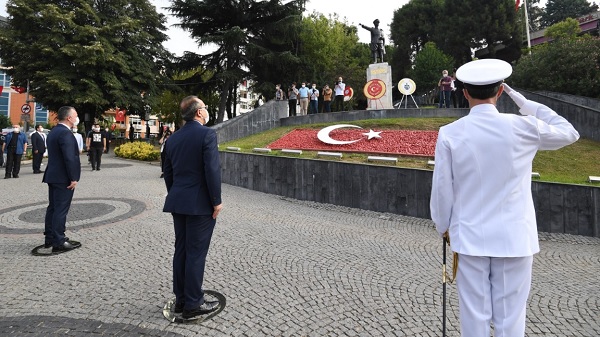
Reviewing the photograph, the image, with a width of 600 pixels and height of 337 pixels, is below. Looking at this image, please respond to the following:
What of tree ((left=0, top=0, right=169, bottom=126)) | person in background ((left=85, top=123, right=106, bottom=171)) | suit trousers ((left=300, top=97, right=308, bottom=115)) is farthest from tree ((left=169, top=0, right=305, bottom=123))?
person in background ((left=85, top=123, right=106, bottom=171))

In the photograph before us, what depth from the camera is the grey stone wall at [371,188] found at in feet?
22.3

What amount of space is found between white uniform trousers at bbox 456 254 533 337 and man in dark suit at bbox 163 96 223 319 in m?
2.28

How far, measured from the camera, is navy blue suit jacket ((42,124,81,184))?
17.3 feet

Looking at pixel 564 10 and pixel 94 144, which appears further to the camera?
pixel 564 10

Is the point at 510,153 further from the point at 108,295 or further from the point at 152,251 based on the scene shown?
the point at 152,251

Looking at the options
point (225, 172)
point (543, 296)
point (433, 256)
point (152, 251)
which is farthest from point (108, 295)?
point (225, 172)

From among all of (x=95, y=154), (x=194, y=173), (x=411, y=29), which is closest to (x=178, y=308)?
(x=194, y=173)

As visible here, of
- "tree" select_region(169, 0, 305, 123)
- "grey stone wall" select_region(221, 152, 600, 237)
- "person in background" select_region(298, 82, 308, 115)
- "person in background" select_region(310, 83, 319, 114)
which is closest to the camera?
"grey stone wall" select_region(221, 152, 600, 237)

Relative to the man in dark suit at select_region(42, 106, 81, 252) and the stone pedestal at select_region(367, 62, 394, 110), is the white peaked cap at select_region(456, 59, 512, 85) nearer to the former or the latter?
the man in dark suit at select_region(42, 106, 81, 252)

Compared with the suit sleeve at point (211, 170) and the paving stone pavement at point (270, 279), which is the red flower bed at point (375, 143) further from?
the suit sleeve at point (211, 170)

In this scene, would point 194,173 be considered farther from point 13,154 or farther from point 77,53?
point 77,53

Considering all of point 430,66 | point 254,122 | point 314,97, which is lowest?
point 254,122

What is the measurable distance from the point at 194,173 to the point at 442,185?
2.28 metres

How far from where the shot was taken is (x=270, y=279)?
4414mm
